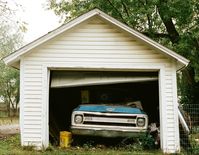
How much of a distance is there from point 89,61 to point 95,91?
2.11 m

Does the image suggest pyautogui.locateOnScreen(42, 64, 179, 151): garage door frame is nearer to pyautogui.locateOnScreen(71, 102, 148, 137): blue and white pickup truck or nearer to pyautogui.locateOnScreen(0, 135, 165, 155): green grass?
pyautogui.locateOnScreen(0, 135, 165, 155): green grass

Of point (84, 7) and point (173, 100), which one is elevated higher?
point (84, 7)

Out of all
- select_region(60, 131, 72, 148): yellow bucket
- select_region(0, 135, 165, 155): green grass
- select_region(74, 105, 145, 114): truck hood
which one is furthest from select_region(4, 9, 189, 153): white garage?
select_region(74, 105, 145, 114): truck hood

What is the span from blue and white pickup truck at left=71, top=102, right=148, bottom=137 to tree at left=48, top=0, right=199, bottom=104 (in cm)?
954

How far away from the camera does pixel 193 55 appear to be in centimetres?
2202

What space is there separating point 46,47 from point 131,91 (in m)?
4.11

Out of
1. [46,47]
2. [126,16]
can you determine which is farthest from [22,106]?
[126,16]

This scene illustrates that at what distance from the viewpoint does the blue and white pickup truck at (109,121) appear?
39.9 ft

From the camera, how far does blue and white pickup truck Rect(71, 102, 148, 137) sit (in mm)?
12164

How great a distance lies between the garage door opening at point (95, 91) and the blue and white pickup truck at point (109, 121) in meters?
0.99

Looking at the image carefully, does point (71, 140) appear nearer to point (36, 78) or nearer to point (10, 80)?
point (36, 78)

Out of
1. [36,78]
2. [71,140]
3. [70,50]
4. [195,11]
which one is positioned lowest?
[71,140]

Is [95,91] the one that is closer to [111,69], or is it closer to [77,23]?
[111,69]

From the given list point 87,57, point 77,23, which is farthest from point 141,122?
point 77,23
